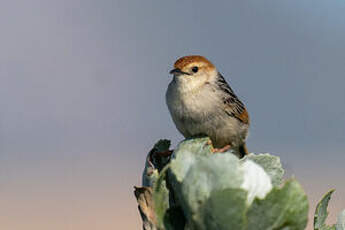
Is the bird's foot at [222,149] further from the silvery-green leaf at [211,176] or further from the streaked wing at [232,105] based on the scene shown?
the silvery-green leaf at [211,176]

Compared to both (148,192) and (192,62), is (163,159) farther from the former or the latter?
(192,62)

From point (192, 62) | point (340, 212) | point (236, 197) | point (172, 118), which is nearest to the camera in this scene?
point (236, 197)

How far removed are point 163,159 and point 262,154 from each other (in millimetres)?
483

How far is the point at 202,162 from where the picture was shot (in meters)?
1.25

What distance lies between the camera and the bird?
4.01 m

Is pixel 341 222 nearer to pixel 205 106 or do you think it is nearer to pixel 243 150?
pixel 205 106

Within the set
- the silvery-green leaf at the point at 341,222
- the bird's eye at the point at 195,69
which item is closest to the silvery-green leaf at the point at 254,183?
the silvery-green leaf at the point at 341,222

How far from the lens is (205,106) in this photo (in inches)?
167

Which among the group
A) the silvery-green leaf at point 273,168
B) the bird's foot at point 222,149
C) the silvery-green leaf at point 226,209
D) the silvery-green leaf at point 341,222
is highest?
the bird's foot at point 222,149

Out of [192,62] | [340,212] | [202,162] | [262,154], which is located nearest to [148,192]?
[202,162]

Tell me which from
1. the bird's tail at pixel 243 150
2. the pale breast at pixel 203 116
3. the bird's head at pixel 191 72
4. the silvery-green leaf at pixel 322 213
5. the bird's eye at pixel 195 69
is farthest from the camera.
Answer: the bird's tail at pixel 243 150

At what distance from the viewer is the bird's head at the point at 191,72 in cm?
441

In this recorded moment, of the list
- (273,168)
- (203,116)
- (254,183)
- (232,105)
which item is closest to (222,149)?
(203,116)

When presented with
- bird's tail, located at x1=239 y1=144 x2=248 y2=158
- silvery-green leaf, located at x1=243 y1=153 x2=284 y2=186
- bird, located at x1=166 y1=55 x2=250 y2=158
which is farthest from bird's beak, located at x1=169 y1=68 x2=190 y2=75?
silvery-green leaf, located at x1=243 y1=153 x2=284 y2=186
